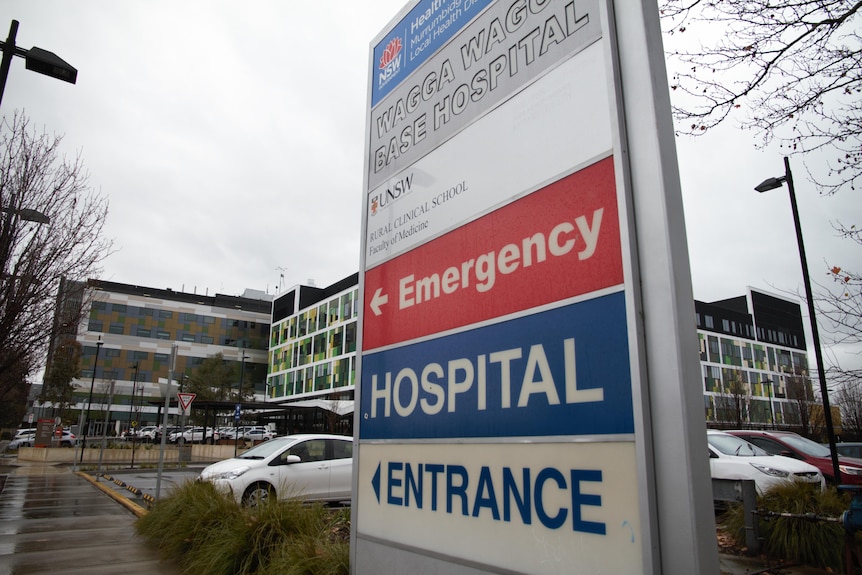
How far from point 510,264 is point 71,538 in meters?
8.88

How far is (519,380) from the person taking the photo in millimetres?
3369

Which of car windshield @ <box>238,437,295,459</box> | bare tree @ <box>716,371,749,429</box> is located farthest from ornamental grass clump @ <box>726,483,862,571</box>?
bare tree @ <box>716,371,749,429</box>

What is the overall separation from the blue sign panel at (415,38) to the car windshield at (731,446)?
9.37m

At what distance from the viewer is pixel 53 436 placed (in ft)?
133

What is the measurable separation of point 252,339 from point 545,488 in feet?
280

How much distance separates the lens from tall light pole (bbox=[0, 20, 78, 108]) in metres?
9.62

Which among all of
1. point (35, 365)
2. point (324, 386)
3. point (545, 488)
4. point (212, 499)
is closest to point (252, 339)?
point (324, 386)

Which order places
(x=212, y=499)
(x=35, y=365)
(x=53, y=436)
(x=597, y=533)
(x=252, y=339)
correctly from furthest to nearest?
1. (x=252, y=339)
2. (x=53, y=436)
3. (x=35, y=365)
4. (x=212, y=499)
5. (x=597, y=533)

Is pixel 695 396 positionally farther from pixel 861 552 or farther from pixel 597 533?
pixel 861 552

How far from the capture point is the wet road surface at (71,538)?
7.09 meters

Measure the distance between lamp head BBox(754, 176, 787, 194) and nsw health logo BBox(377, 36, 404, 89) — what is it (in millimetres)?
11979

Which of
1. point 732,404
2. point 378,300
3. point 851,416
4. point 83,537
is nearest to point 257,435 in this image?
point 732,404

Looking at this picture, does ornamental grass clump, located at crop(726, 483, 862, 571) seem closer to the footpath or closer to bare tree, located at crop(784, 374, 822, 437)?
the footpath

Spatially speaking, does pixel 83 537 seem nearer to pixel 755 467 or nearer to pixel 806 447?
pixel 755 467
